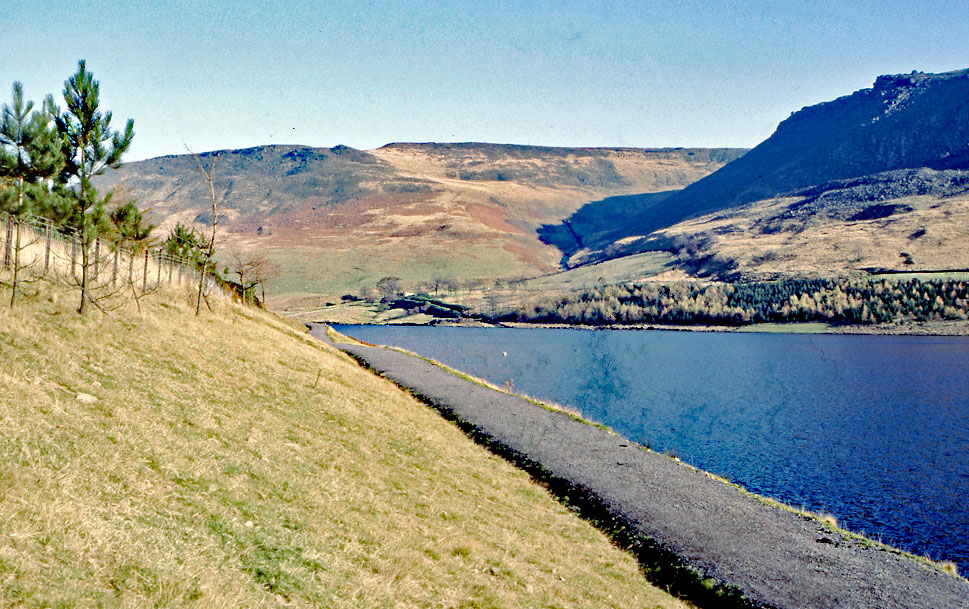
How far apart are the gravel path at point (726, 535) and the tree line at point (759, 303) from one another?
126359mm

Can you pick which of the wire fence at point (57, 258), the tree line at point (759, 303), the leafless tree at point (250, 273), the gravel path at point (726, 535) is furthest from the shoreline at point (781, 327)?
the wire fence at point (57, 258)

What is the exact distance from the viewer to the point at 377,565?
10.1 metres

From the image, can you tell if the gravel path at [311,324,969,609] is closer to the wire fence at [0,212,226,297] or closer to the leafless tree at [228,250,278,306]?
the wire fence at [0,212,226,297]

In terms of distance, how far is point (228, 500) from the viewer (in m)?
10.6

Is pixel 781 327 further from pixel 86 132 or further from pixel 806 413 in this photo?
pixel 86 132

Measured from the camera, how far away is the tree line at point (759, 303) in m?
128

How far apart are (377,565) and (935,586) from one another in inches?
535

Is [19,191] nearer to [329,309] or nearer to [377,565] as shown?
[377,565]

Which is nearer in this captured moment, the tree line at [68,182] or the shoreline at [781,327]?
the tree line at [68,182]

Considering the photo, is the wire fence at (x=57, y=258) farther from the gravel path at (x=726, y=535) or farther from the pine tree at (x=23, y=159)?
the gravel path at (x=726, y=535)

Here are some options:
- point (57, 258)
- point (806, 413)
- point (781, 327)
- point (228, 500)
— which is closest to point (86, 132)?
point (57, 258)

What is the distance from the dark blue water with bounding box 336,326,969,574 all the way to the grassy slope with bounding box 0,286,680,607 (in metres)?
14.6

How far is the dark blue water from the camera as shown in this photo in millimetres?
26031

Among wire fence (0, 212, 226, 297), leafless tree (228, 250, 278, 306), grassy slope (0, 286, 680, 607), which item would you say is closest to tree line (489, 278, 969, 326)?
leafless tree (228, 250, 278, 306)
